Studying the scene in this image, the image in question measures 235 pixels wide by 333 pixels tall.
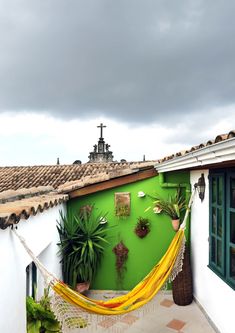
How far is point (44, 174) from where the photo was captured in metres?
9.20

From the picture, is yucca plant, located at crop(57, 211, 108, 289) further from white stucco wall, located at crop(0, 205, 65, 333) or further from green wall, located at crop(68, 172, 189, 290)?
white stucco wall, located at crop(0, 205, 65, 333)

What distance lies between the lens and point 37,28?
197 inches

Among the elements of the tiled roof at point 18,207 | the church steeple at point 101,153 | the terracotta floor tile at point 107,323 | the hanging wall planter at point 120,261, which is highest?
the church steeple at point 101,153

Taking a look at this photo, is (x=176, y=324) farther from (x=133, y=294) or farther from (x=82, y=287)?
(x=82, y=287)

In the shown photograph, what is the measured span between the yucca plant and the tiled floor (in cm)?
85

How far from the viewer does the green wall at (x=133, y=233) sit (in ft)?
15.9

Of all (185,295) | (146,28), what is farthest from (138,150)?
(185,295)

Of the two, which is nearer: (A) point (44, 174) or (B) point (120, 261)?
(B) point (120, 261)

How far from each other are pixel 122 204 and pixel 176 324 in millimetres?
2076

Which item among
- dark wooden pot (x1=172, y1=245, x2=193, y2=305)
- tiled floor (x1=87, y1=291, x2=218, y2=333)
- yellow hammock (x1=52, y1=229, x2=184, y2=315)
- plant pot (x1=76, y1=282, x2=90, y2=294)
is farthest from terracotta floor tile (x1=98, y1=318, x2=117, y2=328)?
dark wooden pot (x1=172, y1=245, x2=193, y2=305)

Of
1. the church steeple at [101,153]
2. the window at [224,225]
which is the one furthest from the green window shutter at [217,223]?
the church steeple at [101,153]

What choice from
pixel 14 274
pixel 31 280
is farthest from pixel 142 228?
pixel 14 274

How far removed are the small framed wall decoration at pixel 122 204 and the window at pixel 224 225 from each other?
66.6 inches

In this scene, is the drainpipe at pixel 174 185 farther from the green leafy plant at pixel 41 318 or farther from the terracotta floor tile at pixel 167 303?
the green leafy plant at pixel 41 318
